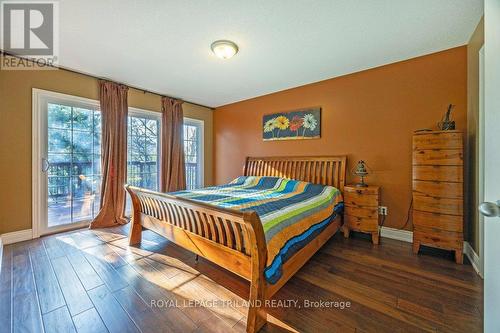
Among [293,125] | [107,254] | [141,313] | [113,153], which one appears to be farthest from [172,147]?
[141,313]

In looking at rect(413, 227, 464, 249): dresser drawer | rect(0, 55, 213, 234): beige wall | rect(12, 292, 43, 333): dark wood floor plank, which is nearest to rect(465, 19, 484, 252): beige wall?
rect(413, 227, 464, 249): dresser drawer

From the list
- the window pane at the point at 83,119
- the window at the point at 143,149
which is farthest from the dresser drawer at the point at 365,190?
the window pane at the point at 83,119

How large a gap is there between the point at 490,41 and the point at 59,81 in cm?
422

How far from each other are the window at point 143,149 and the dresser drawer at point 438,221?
4.06 meters

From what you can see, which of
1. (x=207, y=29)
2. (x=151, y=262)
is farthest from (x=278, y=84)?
(x=151, y=262)

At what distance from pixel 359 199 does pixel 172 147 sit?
336 cm

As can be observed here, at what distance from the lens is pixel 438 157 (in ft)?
7.16

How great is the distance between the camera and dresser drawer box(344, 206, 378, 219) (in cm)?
260

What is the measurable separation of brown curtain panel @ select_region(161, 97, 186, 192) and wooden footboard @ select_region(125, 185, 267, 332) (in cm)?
147

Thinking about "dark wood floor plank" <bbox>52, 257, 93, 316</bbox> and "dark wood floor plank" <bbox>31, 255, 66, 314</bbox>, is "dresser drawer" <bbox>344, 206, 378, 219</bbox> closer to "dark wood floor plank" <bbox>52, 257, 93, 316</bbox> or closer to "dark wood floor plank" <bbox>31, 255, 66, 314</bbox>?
"dark wood floor plank" <bbox>52, 257, 93, 316</bbox>

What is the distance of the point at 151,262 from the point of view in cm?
214

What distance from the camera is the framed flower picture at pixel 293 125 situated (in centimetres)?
343

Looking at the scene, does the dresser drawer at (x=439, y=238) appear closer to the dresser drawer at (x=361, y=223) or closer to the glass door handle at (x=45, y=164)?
the dresser drawer at (x=361, y=223)

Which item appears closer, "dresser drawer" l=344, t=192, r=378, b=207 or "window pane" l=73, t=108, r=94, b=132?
"dresser drawer" l=344, t=192, r=378, b=207
